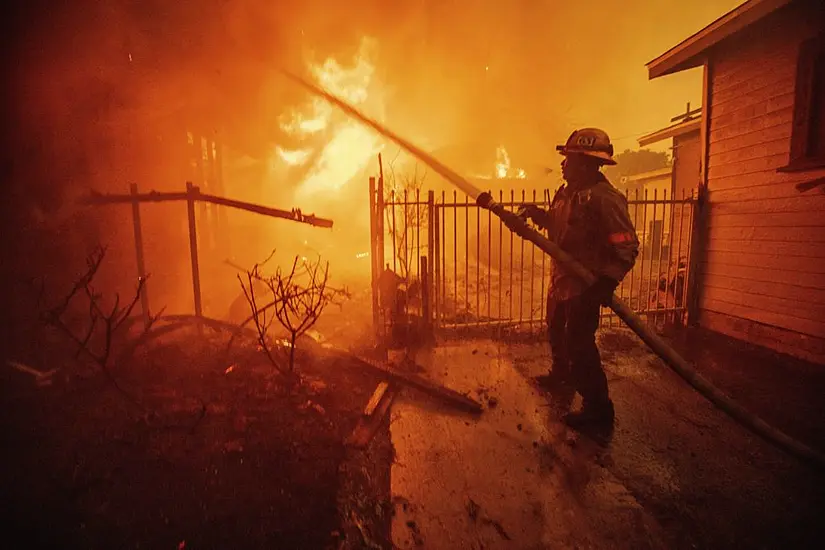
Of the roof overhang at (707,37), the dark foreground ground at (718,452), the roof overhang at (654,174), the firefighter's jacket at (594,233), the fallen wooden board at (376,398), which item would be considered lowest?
the dark foreground ground at (718,452)

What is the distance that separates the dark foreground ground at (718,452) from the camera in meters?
2.38

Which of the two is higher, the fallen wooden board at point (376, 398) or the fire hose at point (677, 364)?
the fire hose at point (677, 364)

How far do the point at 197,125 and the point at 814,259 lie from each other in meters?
10.9

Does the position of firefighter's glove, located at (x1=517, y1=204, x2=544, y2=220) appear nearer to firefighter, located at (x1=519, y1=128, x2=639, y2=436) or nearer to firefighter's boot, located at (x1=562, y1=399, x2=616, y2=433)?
firefighter, located at (x1=519, y1=128, x2=639, y2=436)

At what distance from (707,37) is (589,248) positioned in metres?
5.19

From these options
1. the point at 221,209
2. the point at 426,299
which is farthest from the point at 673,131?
the point at 221,209

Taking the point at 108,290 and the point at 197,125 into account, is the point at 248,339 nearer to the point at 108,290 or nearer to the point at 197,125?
the point at 108,290

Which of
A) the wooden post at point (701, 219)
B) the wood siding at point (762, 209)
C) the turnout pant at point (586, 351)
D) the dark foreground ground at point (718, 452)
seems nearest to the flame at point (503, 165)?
the wooden post at point (701, 219)

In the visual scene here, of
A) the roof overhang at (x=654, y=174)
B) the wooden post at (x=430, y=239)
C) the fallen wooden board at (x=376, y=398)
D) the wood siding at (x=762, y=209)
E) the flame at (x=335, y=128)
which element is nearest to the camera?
the fallen wooden board at (x=376, y=398)

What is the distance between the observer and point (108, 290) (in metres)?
5.58

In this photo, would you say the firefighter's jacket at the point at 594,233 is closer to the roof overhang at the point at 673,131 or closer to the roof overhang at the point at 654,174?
the roof overhang at the point at 673,131

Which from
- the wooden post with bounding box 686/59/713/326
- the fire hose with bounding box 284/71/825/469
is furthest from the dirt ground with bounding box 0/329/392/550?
the wooden post with bounding box 686/59/713/326

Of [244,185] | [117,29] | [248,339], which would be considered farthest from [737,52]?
[244,185]

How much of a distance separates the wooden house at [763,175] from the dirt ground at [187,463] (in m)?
5.85
